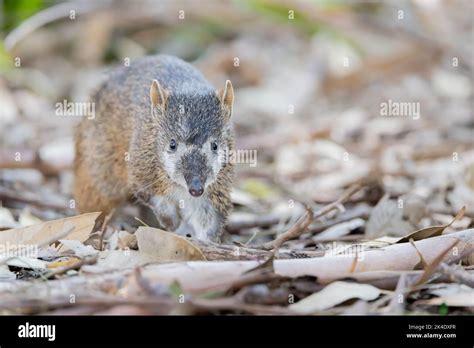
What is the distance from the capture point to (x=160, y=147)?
6.61m

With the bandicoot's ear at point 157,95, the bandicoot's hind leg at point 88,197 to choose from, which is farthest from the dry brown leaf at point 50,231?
the bandicoot's hind leg at point 88,197

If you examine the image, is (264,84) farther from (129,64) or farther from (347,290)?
(347,290)

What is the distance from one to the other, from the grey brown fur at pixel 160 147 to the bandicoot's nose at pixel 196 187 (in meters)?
0.02

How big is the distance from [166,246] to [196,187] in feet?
2.23

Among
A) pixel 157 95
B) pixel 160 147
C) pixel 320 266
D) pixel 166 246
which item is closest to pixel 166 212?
pixel 160 147

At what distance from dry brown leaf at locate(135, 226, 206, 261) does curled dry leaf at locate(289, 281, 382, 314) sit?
2.87 ft

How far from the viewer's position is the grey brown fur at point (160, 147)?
6.39 m

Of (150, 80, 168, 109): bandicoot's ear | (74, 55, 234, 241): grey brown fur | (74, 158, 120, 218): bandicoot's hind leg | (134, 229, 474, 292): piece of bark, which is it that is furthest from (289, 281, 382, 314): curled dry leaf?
(74, 158, 120, 218): bandicoot's hind leg

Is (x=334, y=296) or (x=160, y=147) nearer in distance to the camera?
(x=334, y=296)

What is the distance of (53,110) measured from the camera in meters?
12.4

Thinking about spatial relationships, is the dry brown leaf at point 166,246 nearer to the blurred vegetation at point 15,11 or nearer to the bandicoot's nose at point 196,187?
the bandicoot's nose at point 196,187

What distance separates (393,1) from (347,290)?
1036 centimetres

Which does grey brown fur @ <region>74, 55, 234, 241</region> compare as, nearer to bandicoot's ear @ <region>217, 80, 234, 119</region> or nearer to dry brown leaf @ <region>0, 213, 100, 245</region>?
bandicoot's ear @ <region>217, 80, 234, 119</region>

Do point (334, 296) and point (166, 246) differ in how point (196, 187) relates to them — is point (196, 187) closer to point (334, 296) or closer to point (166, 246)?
point (166, 246)
